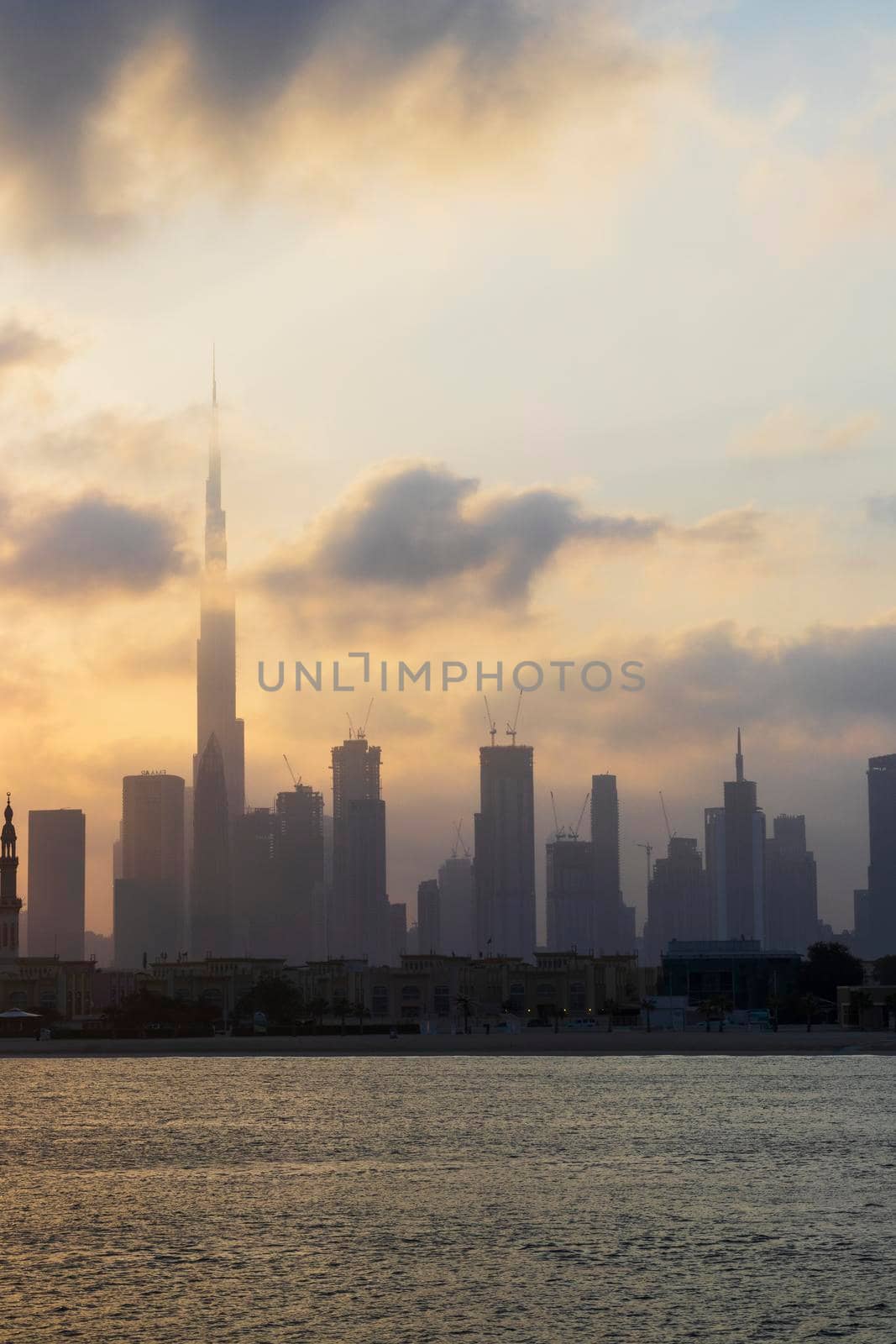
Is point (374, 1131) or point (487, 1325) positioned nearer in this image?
point (487, 1325)

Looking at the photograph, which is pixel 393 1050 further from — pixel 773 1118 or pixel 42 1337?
pixel 42 1337

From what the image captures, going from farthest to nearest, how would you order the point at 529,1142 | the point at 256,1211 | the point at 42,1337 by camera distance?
the point at 529,1142
the point at 256,1211
the point at 42,1337

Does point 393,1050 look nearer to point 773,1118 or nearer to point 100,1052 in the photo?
point 100,1052

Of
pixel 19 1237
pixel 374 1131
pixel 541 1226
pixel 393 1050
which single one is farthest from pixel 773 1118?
pixel 393 1050

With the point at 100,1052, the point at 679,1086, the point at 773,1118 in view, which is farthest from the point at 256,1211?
the point at 100,1052

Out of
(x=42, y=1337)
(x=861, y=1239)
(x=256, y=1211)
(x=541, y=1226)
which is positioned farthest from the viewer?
(x=256, y=1211)

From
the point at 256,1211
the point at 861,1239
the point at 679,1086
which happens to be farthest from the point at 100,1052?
the point at 861,1239

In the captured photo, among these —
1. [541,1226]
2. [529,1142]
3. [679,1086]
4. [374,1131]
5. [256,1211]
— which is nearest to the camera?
[541,1226]

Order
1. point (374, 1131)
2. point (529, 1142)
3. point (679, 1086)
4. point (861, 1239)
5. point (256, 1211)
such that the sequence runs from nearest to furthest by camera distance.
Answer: point (861, 1239) → point (256, 1211) → point (529, 1142) → point (374, 1131) → point (679, 1086)

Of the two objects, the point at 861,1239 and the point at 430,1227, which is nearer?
the point at 861,1239
